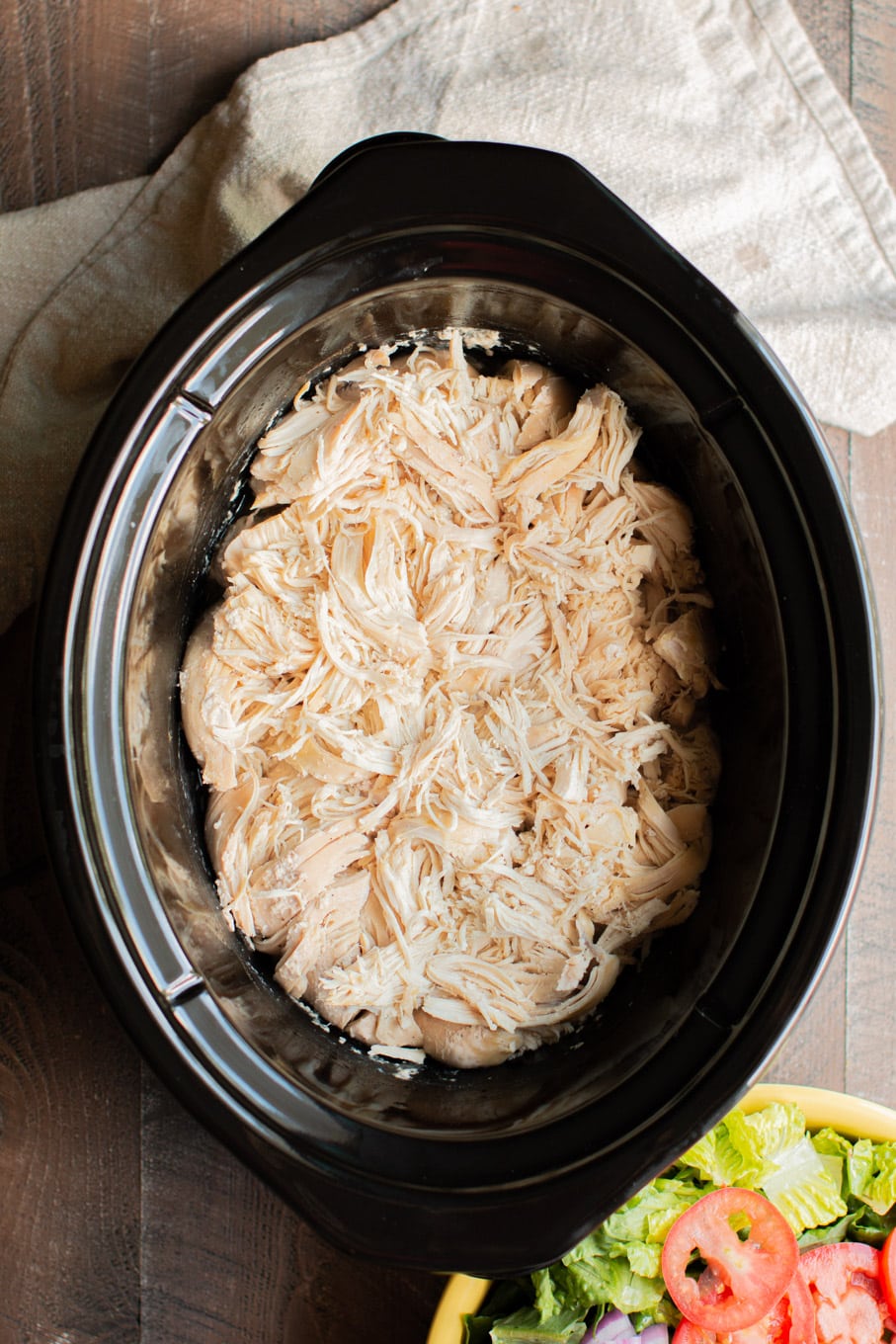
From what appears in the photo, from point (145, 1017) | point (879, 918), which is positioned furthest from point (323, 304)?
point (879, 918)

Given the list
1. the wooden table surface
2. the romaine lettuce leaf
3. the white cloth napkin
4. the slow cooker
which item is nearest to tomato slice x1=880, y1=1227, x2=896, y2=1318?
the wooden table surface

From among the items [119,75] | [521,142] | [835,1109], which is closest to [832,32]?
[521,142]

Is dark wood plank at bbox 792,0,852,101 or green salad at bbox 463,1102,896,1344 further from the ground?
dark wood plank at bbox 792,0,852,101

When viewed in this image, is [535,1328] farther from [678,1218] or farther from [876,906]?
[876,906]

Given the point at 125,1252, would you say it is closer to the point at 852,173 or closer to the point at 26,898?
the point at 26,898

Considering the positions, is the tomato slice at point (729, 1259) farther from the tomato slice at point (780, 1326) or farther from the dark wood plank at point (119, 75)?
the dark wood plank at point (119, 75)

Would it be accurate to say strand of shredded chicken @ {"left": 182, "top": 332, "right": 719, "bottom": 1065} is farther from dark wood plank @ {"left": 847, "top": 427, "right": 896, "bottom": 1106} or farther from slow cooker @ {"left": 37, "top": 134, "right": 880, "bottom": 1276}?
dark wood plank @ {"left": 847, "top": 427, "right": 896, "bottom": 1106}

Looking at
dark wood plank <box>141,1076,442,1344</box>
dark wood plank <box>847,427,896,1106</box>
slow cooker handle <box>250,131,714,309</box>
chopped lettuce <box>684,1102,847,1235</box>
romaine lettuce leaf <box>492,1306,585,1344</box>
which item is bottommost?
dark wood plank <box>141,1076,442,1344</box>
